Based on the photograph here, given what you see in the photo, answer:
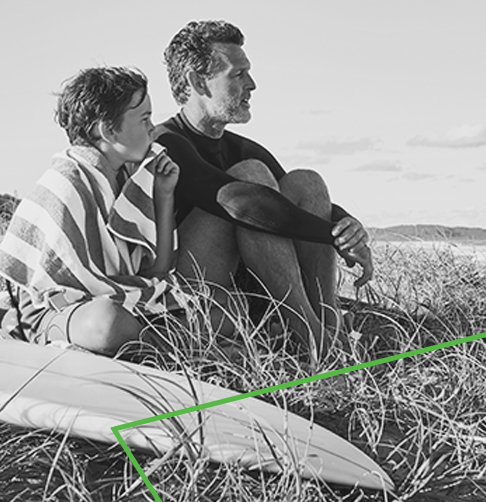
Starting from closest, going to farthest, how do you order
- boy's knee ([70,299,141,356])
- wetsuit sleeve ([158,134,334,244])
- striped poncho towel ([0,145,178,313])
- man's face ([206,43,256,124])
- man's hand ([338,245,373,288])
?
boy's knee ([70,299,141,356]), striped poncho towel ([0,145,178,313]), wetsuit sleeve ([158,134,334,244]), man's hand ([338,245,373,288]), man's face ([206,43,256,124])

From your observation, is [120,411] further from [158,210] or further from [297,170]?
[297,170]

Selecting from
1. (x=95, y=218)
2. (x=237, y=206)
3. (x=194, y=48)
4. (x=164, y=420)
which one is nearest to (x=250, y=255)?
(x=237, y=206)

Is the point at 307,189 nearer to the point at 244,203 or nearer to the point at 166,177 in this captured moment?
the point at 244,203

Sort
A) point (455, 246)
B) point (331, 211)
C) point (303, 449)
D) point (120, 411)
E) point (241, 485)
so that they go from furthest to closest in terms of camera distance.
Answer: point (455, 246), point (331, 211), point (120, 411), point (303, 449), point (241, 485)

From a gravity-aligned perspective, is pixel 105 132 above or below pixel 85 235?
above

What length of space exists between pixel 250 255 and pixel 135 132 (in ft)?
1.84

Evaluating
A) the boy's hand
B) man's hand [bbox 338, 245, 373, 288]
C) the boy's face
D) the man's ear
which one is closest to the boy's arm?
the boy's hand

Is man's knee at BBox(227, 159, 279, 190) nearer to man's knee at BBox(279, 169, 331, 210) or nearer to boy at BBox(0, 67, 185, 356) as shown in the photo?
man's knee at BBox(279, 169, 331, 210)

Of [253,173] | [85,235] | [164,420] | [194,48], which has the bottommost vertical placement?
[164,420]

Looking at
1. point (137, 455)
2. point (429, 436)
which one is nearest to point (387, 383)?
point (429, 436)

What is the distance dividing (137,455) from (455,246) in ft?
10.4

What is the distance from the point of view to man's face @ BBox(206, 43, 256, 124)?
10.9 ft

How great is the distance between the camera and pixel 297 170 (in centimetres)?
342

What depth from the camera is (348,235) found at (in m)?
3.15
